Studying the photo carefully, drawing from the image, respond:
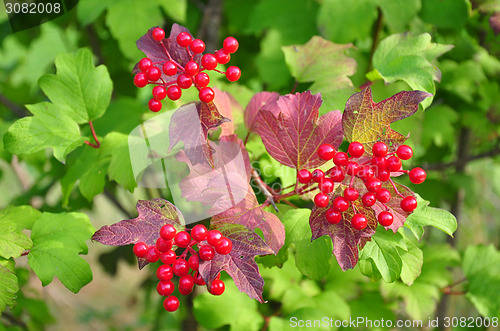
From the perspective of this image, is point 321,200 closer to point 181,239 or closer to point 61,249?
point 181,239

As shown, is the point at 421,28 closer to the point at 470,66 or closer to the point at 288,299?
the point at 470,66

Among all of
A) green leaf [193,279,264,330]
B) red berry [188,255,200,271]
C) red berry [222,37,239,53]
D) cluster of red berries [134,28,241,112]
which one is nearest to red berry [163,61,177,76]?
cluster of red berries [134,28,241,112]

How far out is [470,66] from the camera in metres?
1.52

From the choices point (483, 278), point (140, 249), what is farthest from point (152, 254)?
point (483, 278)

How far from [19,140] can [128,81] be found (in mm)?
952

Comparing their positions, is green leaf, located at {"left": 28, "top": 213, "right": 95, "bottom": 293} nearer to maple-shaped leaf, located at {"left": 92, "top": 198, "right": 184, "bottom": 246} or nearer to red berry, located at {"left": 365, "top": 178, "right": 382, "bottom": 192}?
maple-shaped leaf, located at {"left": 92, "top": 198, "right": 184, "bottom": 246}

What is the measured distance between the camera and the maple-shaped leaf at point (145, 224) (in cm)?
72

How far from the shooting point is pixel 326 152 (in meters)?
0.75

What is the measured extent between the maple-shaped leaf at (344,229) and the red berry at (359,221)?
0.02 meters

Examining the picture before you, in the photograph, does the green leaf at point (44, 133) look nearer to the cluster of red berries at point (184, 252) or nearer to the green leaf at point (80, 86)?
the green leaf at point (80, 86)

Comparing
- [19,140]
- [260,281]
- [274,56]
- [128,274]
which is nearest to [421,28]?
[274,56]

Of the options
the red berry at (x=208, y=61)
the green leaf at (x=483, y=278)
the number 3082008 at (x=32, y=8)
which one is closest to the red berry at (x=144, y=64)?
the red berry at (x=208, y=61)

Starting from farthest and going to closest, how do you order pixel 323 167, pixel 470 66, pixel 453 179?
1. pixel 453 179
2. pixel 470 66
3. pixel 323 167

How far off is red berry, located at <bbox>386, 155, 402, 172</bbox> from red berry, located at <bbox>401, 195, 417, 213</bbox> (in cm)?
7
